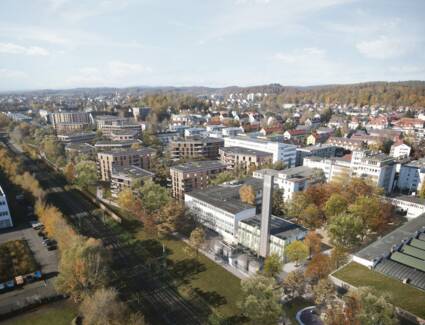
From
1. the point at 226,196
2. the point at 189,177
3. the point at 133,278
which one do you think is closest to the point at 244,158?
the point at 189,177

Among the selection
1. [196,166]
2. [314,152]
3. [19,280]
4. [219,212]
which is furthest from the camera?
[314,152]

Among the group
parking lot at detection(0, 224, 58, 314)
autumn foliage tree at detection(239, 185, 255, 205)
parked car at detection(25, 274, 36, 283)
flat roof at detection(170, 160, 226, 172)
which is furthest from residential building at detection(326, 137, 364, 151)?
parked car at detection(25, 274, 36, 283)

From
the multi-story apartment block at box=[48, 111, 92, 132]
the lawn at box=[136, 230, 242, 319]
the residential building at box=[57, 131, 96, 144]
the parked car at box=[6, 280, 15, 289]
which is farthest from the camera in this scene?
the multi-story apartment block at box=[48, 111, 92, 132]

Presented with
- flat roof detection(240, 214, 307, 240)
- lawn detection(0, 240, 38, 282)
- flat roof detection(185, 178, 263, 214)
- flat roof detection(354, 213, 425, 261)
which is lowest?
lawn detection(0, 240, 38, 282)

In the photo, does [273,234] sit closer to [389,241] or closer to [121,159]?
[389,241]

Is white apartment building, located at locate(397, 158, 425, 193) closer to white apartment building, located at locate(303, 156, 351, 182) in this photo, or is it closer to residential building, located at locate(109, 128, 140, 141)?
white apartment building, located at locate(303, 156, 351, 182)

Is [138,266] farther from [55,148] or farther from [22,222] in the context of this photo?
[55,148]

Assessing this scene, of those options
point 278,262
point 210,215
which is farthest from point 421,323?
point 210,215
